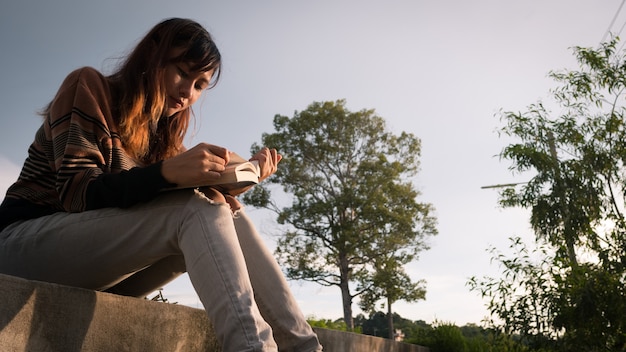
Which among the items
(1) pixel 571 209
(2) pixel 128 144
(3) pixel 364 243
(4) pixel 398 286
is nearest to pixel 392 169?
(3) pixel 364 243

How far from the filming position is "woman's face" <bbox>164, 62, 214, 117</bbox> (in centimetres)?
170

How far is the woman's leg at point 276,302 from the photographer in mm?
1443

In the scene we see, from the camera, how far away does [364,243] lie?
18.5m

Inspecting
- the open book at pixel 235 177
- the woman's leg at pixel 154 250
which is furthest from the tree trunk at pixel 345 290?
the woman's leg at pixel 154 250

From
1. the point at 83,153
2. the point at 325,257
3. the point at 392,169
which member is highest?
the point at 392,169

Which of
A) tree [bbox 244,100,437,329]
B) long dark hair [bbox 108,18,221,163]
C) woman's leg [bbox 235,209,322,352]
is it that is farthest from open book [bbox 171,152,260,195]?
tree [bbox 244,100,437,329]

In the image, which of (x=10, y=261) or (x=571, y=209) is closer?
(x=10, y=261)

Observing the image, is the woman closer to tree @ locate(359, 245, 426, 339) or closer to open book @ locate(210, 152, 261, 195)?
open book @ locate(210, 152, 261, 195)

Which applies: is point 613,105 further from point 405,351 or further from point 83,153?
point 83,153

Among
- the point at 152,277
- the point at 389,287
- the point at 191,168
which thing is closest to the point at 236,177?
the point at 191,168

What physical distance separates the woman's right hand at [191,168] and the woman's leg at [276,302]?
0.95 feet

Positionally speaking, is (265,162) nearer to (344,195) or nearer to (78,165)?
(78,165)

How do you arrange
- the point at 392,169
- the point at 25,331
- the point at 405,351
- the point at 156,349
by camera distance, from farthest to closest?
the point at 392,169
the point at 405,351
the point at 156,349
the point at 25,331

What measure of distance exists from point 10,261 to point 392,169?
18.1m
